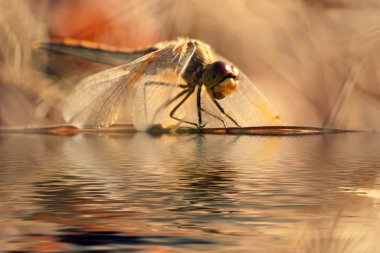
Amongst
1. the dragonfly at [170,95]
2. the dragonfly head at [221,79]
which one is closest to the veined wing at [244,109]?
the dragonfly at [170,95]

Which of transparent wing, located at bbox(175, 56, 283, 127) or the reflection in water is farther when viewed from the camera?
transparent wing, located at bbox(175, 56, 283, 127)

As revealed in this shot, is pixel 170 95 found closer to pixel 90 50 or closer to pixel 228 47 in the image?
pixel 90 50

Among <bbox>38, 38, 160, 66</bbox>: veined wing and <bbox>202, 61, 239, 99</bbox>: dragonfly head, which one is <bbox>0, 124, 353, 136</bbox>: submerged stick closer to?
<bbox>202, 61, 239, 99</bbox>: dragonfly head

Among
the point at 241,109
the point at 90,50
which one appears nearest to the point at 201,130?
the point at 241,109

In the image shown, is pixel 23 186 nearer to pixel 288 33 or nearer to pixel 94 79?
pixel 94 79

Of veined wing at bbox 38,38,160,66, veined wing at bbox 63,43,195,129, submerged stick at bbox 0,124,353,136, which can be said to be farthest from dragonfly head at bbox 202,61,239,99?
veined wing at bbox 38,38,160,66

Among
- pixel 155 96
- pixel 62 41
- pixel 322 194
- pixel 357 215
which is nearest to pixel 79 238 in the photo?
pixel 357 215
